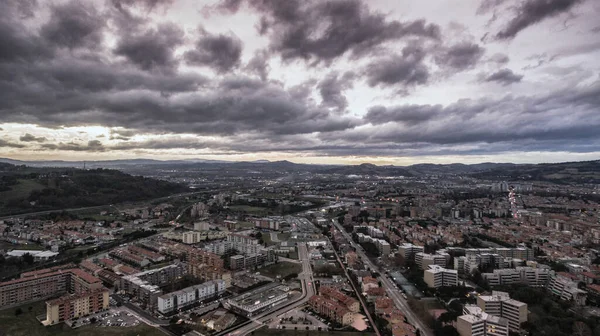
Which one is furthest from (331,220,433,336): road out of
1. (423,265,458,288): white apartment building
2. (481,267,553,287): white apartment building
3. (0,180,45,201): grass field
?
(0,180,45,201): grass field

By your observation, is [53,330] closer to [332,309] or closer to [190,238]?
[332,309]

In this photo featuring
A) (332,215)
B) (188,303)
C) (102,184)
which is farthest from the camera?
(102,184)

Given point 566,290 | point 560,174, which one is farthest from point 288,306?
point 560,174

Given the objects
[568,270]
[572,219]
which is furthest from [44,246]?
[572,219]

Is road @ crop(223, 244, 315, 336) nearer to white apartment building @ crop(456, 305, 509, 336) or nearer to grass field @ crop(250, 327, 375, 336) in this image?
grass field @ crop(250, 327, 375, 336)

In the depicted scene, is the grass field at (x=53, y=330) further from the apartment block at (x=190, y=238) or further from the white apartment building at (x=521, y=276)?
the white apartment building at (x=521, y=276)

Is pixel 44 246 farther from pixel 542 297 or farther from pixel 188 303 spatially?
pixel 542 297

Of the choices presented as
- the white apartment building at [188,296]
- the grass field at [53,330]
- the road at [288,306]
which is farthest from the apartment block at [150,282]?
the road at [288,306]
